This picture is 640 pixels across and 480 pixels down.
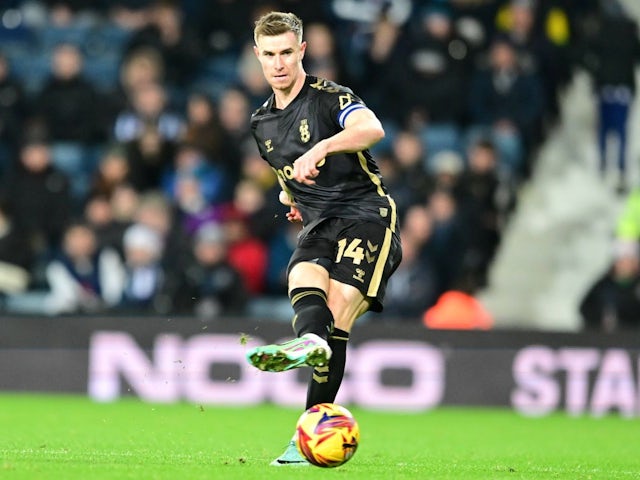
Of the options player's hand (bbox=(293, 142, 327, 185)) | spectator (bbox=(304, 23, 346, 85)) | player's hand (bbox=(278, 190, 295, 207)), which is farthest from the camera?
spectator (bbox=(304, 23, 346, 85))

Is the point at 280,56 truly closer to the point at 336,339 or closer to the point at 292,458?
the point at 336,339

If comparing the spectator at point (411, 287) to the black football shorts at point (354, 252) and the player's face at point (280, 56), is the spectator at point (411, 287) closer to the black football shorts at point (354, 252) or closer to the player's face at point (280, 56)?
the black football shorts at point (354, 252)

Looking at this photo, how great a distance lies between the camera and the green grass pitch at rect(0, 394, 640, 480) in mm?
7129

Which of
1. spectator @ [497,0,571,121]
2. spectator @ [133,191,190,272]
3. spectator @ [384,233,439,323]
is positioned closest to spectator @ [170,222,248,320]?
spectator @ [133,191,190,272]

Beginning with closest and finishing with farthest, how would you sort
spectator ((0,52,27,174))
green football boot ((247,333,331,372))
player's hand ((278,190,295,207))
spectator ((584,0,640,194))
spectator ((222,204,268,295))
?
green football boot ((247,333,331,372))
player's hand ((278,190,295,207))
spectator ((222,204,268,295))
spectator ((0,52,27,174))
spectator ((584,0,640,194))

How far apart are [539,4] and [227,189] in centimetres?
483

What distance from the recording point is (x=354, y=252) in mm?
7570

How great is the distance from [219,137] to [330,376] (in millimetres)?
8483

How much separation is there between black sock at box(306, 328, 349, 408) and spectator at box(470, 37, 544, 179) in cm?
924

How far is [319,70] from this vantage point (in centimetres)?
1602

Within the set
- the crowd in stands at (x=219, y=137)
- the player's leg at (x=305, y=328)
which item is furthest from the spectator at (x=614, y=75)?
the player's leg at (x=305, y=328)

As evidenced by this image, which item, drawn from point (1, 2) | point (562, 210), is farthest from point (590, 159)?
point (1, 2)

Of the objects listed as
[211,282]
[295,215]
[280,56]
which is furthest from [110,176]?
[280,56]

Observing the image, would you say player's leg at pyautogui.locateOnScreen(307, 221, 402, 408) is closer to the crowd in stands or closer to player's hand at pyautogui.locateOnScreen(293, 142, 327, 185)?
player's hand at pyautogui.locateOnScreen(293, 142, 327, 185)
